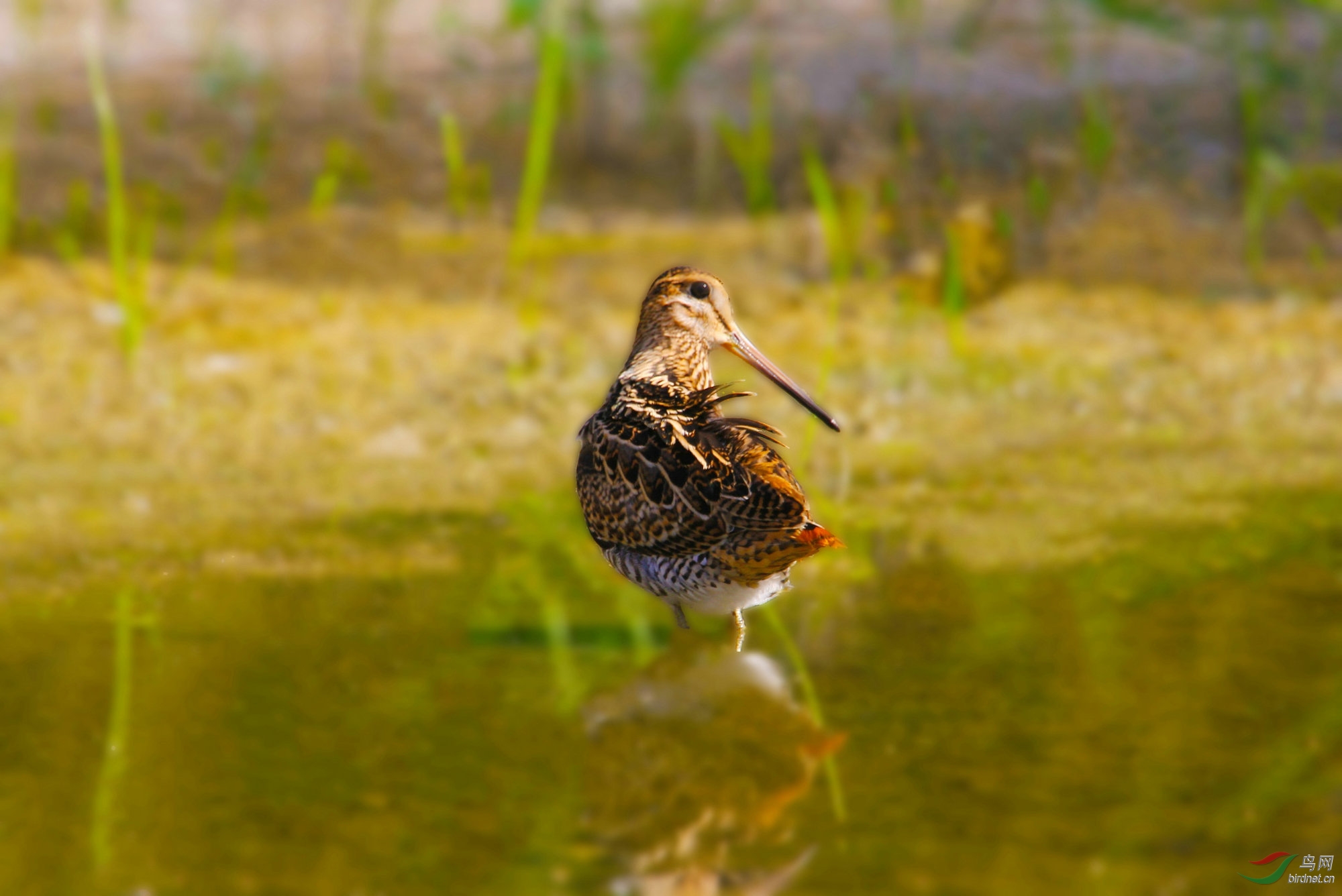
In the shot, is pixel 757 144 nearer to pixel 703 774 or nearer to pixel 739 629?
pixel 739 629

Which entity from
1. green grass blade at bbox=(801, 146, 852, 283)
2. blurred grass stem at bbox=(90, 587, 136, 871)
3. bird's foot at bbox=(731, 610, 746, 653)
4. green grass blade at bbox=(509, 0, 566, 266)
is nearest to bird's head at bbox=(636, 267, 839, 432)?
bird's foot at bbox=(731, 610, 746, 653)

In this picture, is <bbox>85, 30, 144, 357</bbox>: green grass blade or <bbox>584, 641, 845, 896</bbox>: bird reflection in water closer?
<bbox>584, 641, 845, 896</bbox>: bird reflection in water

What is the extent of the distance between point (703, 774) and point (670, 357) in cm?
84

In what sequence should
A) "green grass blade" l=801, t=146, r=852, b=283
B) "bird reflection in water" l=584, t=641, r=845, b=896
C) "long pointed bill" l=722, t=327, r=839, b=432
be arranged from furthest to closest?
"green grass blade" l=801, t=146, r=852, b=283 → "long pointed bill" l=722, t=327, r=839, b=432 → "bird reflection in water" l=584, t=641, r=845, b=896

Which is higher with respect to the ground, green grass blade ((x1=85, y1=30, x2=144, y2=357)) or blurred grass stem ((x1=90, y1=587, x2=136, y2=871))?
green grass blade ((x1=85, y1=30, x2=144, y2=357))

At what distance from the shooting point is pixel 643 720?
10.1 ft

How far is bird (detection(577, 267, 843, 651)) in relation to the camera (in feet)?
8.50

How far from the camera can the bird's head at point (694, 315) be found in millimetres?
3240

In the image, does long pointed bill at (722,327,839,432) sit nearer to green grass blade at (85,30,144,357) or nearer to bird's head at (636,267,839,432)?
bird's head at (636,267,839,432)

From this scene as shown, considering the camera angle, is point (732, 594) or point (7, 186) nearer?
point (732, 594)

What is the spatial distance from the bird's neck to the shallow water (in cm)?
59

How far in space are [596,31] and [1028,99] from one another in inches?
67.7

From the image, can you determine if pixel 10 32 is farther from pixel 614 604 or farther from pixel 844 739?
pixel 844 739

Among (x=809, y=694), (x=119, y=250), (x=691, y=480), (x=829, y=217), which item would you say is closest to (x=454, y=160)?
(x=119, y=250)
